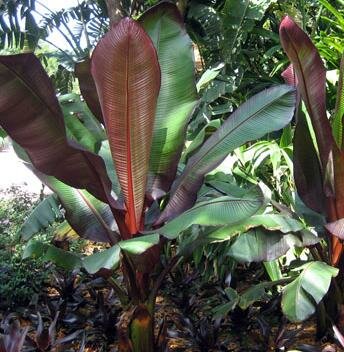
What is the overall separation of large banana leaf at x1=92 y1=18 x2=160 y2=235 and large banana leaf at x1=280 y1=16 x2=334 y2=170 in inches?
28.9

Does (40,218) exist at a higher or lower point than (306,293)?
higher

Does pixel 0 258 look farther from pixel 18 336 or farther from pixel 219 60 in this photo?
pixel 219 60

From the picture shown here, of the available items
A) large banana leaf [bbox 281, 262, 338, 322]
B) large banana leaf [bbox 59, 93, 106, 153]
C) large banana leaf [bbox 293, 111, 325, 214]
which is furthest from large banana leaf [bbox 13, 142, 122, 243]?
large banana leaf [bbox 293, 111, 325, 214]

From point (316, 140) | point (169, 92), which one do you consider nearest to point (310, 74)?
point (316, 140)

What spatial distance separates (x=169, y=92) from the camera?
9.27 feet

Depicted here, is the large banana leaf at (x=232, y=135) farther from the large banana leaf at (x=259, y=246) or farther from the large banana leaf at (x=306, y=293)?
the large banana leaf at (x=306, y=293)

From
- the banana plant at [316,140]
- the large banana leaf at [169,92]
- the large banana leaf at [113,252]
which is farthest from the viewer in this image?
the large banana leaf at [169,92]

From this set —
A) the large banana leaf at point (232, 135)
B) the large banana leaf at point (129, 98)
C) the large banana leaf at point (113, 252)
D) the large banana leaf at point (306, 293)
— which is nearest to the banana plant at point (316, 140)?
the large banana leaf at point (232, 135)

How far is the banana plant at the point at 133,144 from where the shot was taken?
2107 mm

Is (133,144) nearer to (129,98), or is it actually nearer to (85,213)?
(129,98)

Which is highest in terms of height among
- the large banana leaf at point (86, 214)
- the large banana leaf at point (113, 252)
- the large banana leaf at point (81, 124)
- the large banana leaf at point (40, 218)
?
the large banana leaf at point (81, 124)

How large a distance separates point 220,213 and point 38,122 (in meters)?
0.94

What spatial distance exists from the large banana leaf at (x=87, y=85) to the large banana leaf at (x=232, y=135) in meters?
0.68

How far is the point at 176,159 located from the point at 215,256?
3.71ft
